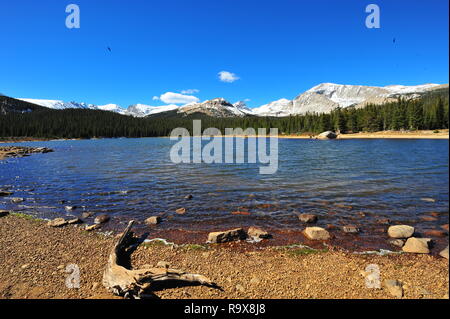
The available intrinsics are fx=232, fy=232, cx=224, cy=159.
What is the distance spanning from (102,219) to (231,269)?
9.91 m

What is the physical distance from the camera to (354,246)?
1078cm

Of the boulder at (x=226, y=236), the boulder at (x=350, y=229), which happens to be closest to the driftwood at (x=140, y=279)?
the boulder at (x=226, y=236)

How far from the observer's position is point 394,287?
7406mm

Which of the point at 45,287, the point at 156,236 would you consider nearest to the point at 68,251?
the point at 45,287

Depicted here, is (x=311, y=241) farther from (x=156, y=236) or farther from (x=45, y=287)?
(x=45, y=287)

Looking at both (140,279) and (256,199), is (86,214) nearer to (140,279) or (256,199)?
(140,279)

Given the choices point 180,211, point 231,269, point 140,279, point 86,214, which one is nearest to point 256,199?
point 180,211

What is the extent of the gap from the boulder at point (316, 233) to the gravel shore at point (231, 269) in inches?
48.8

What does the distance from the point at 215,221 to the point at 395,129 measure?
360 ft

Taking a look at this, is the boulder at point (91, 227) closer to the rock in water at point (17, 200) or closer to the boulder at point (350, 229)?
the rock in water at point (17, 200)

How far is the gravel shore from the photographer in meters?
7.64

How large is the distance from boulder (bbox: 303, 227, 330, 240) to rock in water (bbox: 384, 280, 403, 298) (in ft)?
12.6

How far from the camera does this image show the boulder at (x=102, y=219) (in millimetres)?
14597
